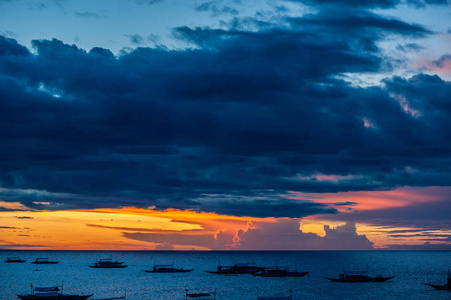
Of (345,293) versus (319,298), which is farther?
(345,293)

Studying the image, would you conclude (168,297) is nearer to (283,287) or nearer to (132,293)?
(132,293)

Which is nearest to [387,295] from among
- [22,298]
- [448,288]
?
[448,288]

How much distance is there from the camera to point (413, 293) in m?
172

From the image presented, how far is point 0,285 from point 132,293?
191 ft

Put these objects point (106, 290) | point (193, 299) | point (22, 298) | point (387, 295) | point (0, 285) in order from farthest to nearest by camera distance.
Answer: point (0, 285), point (106, 290), point (387, 295), point (193, 299), point (22, 298)

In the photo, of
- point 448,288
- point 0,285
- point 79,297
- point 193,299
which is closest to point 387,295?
point 448,288

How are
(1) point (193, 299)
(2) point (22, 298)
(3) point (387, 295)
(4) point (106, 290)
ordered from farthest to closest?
(4) point (106, 290) < (3) point (387, 295) < (1) point (193, 299) < (2) point (22, 298)

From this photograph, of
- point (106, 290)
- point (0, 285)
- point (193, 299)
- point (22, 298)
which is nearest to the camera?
point (22, 298)

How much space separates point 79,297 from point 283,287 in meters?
72.7

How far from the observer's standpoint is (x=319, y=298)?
15662 centimetres

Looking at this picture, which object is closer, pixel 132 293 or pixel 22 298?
pixel 22 298

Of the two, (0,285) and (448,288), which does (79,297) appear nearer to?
(0,285)

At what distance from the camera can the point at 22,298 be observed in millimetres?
138625

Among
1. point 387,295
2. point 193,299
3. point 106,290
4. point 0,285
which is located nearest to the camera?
point 193,299
